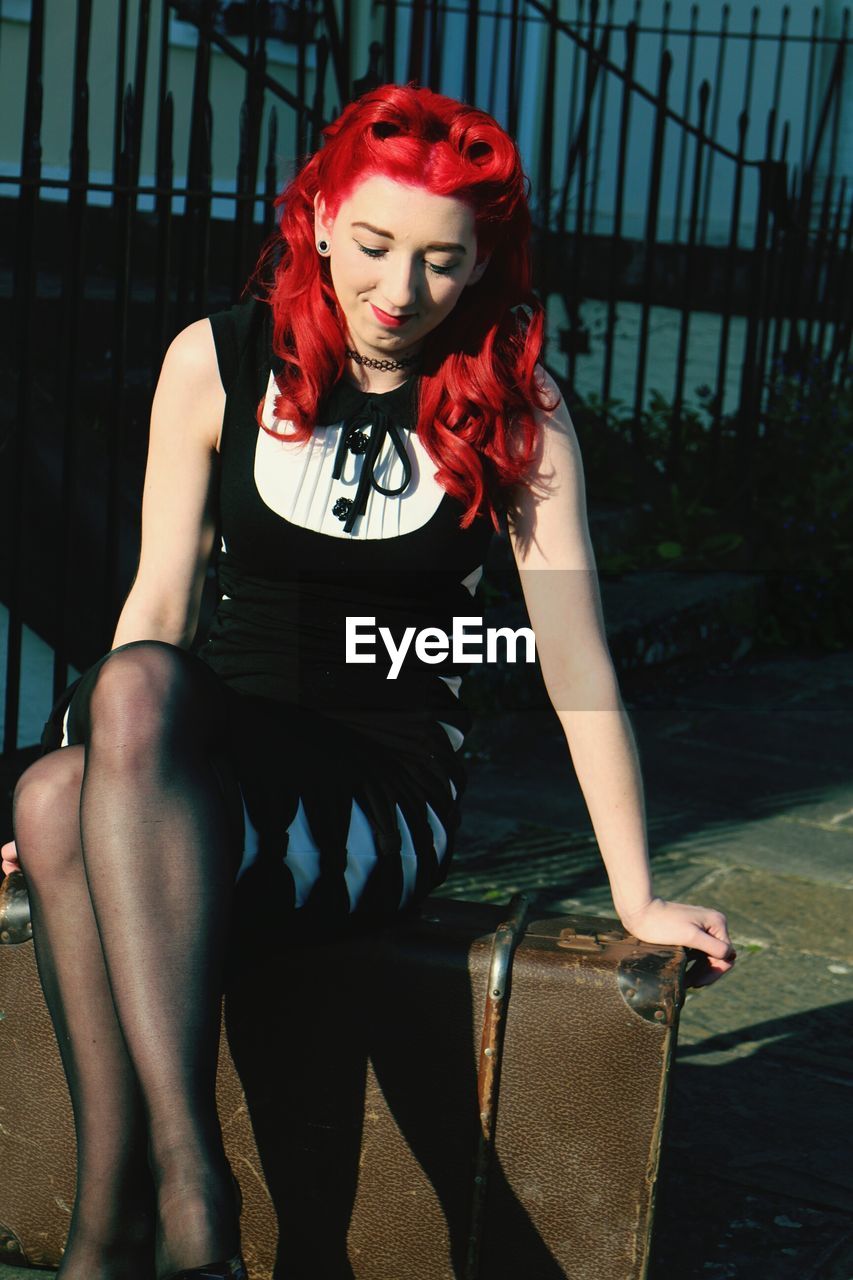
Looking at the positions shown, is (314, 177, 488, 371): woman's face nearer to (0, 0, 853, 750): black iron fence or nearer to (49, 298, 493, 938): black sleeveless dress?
(49, 298, 493, 938): black sleeveless dress

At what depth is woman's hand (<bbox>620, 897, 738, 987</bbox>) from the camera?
2033 millimetres

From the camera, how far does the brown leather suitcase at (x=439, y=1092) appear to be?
195 cm

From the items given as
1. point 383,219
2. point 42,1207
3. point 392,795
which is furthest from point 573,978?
point 383,219

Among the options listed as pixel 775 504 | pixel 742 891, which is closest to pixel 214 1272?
pixel 742 891

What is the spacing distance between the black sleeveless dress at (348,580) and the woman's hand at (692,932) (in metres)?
0.30

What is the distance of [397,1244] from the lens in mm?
2027

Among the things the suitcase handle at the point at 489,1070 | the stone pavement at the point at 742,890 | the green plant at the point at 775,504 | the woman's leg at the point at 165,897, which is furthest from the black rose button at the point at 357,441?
the green plant at the point at 775,504

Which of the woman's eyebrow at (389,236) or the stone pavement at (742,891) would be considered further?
the stone pavement at (742,891)

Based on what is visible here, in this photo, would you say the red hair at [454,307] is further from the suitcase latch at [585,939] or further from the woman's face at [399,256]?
the suitcase latch at [585,939]

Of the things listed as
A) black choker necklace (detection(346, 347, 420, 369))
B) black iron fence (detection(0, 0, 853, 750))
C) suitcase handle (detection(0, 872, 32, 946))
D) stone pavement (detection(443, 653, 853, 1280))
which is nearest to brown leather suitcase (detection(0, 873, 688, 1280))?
suitcase handle (detection(0, 872, 32, 946))

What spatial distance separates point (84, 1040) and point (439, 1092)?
0.44 m

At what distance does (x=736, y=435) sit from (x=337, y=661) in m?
4.50

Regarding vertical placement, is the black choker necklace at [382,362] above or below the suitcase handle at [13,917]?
above

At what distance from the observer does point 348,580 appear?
222cm
